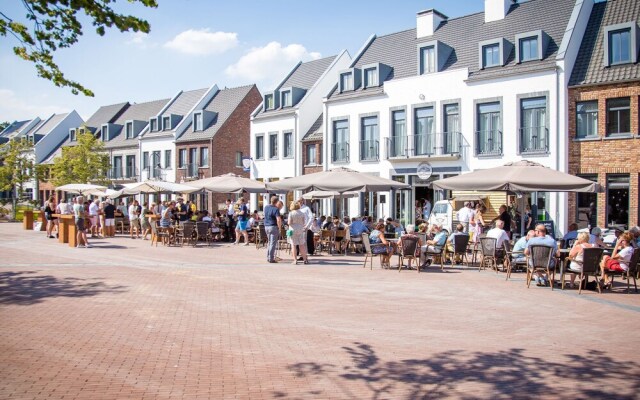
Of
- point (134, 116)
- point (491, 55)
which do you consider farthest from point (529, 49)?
point (134, 116)

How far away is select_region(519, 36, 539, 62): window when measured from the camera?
2361cm

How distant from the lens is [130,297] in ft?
30.3

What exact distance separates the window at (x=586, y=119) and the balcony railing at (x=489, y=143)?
327cm

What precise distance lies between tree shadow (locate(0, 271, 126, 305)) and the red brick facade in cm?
1867

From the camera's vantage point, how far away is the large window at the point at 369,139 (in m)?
29.0

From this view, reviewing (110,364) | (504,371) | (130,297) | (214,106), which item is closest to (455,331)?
(504,371)

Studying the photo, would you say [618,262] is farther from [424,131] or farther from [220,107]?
[220,107]

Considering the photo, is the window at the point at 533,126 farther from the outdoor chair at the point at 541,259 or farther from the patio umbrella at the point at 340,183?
the outdoor chair at the point at 541,259

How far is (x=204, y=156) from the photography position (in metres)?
41.9

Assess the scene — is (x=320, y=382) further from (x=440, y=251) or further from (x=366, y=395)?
(x=440, y=251)

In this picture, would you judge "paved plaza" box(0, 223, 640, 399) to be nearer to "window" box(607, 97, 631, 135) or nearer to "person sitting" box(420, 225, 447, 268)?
"person sitting" box(420, 225, 447, 268)

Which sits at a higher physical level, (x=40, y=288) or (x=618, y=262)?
(x=618, y=262)

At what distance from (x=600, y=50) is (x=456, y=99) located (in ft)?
20.7

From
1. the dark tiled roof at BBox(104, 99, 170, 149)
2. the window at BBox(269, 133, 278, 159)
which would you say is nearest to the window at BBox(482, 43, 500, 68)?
the window at BBox(269, 133, 278, 159)
